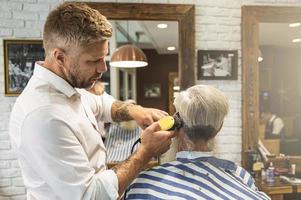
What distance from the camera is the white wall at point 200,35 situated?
225 cm

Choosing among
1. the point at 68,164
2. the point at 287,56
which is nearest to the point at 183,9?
the point at 287,56

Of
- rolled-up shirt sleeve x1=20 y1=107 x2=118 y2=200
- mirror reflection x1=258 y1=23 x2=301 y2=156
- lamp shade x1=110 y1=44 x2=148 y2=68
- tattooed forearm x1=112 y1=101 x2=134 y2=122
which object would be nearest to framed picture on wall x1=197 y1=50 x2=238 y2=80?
mirror reflection x1=258 y1=23 x2=301 y2=156

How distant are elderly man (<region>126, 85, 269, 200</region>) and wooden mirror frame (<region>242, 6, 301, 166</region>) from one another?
112 centimetres

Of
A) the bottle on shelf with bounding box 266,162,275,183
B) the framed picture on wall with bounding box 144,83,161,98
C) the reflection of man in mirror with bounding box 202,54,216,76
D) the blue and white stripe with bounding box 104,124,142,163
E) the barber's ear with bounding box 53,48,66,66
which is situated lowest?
the bottle on shelf with bounding box 266,162,275,183

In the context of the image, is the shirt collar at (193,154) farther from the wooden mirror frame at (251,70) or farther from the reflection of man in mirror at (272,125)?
the reflection of man in mirror at (272,125)

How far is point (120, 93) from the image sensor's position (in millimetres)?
2412

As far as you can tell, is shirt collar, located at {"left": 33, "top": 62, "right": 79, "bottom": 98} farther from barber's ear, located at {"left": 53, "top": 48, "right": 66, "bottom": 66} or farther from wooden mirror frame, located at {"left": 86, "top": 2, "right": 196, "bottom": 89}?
wooden mirror frame, located at {"left": 86, "top": 2, "right": 196, "bottom": 89}

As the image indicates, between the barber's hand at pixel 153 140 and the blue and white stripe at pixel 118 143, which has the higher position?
the barber's hand at pixel 153 140

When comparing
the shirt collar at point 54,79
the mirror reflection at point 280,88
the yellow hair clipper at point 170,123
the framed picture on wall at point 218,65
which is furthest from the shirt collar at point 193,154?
the mirror reflection at point 280,88

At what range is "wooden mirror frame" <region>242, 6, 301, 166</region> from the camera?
2.45m

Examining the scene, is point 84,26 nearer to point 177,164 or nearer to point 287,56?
point 177,164

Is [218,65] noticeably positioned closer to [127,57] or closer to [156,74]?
[156,74]

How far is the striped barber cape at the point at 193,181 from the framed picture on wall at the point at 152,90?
1036 millimetres

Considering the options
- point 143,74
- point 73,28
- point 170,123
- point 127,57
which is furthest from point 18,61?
point 170,123
